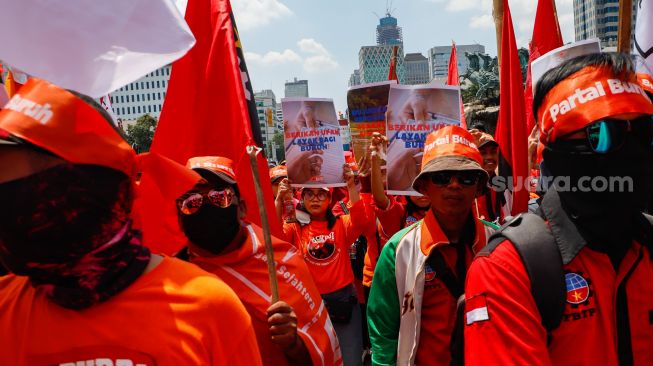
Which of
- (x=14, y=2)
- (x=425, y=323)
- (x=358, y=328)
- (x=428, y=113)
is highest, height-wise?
(x=14, y=2)

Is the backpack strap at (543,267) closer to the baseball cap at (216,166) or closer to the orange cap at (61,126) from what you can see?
the orange cap at (61,126)

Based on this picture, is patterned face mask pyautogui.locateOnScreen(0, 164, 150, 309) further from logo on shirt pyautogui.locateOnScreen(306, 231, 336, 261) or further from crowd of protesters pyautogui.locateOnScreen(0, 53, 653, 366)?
logo on shirt pyautogui.locateOnScreen(306, 231, 336, 261)

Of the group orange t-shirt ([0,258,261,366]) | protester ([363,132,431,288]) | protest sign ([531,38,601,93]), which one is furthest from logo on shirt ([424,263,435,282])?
protest sign ([531,38,601,93])

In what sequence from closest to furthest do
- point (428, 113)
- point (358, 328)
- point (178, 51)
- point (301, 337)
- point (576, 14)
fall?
point (178, 51) → point (301, 337) → point (428, 113) → point (358, 328) → point (576, 14)

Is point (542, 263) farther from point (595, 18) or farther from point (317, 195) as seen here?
point (595, 18)

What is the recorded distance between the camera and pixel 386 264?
2.74 meters

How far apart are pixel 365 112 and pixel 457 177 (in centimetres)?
168

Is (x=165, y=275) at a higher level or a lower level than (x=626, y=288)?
higher

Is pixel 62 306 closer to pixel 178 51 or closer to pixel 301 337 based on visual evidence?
pixel 178 51

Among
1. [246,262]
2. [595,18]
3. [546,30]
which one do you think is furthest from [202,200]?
[595,18]

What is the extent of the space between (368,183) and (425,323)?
6.96 ft

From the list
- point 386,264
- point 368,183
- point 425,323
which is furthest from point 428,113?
point 425,323

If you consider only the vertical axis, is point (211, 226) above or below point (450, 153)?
below

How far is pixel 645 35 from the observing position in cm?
291
